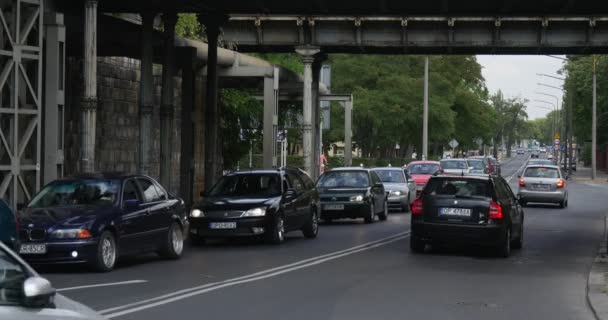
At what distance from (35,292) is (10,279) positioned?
35 centimetres

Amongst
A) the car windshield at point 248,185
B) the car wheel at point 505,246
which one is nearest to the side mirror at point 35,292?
the car wheel at point 505,246

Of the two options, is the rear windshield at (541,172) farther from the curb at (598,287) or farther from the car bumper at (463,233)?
the car bumper at (463,233)

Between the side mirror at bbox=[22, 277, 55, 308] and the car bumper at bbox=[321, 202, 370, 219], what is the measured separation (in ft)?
77.9

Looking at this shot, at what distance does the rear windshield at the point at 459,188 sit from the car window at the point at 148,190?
479 cm

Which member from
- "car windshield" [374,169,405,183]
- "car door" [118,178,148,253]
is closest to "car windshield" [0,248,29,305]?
"car door" [118,178,148,253]

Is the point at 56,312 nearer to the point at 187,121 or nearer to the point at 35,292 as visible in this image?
the point at 35,292

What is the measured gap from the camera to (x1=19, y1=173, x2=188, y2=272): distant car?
50.4ft

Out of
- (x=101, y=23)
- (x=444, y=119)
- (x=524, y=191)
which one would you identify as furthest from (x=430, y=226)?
(x=444, y=119)

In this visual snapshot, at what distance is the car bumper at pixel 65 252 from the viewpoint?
1532 cm

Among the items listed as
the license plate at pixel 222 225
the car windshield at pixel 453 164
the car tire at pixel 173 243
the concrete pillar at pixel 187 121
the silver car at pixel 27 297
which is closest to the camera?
the silver car at pixel 27 297

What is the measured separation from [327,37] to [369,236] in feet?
54.9

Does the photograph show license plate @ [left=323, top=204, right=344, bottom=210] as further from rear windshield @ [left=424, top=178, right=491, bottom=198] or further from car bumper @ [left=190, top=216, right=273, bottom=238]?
rear windshield @ [left=424, top=178, right=491, bottom=198]

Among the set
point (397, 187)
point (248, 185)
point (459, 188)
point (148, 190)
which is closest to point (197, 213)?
point (248, 185)

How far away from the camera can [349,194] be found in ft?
95.8
